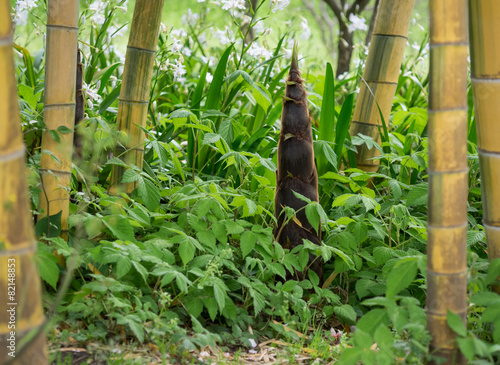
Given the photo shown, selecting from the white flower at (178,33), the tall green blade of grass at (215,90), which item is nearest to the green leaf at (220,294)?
the tall green blade of grass at (215,90)

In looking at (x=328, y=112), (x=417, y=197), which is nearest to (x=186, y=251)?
(x=417, y=197)

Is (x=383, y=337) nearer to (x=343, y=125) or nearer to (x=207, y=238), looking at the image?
(x=207, y=238)

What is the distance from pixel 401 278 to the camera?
1.24 metres

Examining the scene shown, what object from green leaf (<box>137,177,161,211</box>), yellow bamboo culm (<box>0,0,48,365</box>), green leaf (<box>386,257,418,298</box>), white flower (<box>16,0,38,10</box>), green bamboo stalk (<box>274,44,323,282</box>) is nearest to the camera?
yellow bamboo culm (<box>0,0,48,365</box>)

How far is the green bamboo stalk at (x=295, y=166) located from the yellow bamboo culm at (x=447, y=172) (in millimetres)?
633

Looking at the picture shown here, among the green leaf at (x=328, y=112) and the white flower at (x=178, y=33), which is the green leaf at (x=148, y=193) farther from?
the white flower at (x=178, y=33)

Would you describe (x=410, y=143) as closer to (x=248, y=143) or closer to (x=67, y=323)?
(x=248, y=143)

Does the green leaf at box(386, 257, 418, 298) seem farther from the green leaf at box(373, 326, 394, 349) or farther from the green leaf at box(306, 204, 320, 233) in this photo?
the green leaf at box(306, 204, 320, 233)

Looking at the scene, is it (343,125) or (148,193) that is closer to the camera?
(148,193)

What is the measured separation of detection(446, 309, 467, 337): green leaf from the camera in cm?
115

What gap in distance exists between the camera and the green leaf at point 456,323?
115 centimetres

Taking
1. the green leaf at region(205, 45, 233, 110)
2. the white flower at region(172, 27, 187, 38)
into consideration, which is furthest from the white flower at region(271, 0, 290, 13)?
the white flower at region(172, 27, 187, 38)

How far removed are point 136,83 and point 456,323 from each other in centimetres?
131

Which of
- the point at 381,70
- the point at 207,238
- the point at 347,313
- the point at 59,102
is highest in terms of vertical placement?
the point at 381,70
